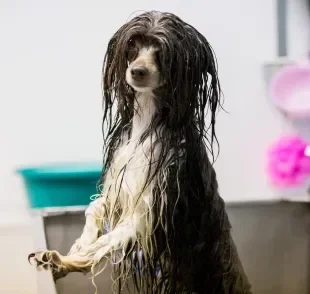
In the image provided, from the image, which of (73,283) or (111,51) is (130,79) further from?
(73,283)

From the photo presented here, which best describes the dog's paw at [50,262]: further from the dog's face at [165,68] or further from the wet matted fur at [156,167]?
the dog's face at [165,68]

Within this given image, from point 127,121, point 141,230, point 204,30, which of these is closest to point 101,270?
point 141,230

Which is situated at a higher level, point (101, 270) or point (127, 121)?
point (127, 121)

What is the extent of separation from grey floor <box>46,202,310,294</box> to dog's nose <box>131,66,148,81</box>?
29 cm

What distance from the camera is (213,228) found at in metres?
0.59

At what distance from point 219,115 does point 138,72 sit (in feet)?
1.14

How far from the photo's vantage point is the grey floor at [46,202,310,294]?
30.9 inches

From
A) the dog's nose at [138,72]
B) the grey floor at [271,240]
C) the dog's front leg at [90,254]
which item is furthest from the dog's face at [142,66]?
the grey floor at [271,240]

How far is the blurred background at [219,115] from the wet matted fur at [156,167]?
204 millimetres

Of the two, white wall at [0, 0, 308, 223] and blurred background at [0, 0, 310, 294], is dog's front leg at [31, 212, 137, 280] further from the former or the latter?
white wall at [0, 0, 308, 223]

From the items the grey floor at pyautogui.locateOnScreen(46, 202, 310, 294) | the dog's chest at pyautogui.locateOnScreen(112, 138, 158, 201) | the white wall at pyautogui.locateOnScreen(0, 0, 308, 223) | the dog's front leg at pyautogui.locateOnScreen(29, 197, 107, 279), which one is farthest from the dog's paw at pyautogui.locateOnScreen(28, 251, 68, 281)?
the white wall at pyautogui.locateOnScreen(0, 0, 308, 223)

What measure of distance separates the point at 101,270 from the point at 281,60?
0.51 m

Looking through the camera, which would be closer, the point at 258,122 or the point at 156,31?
the point at 156,31

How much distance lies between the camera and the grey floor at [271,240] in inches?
30.9
